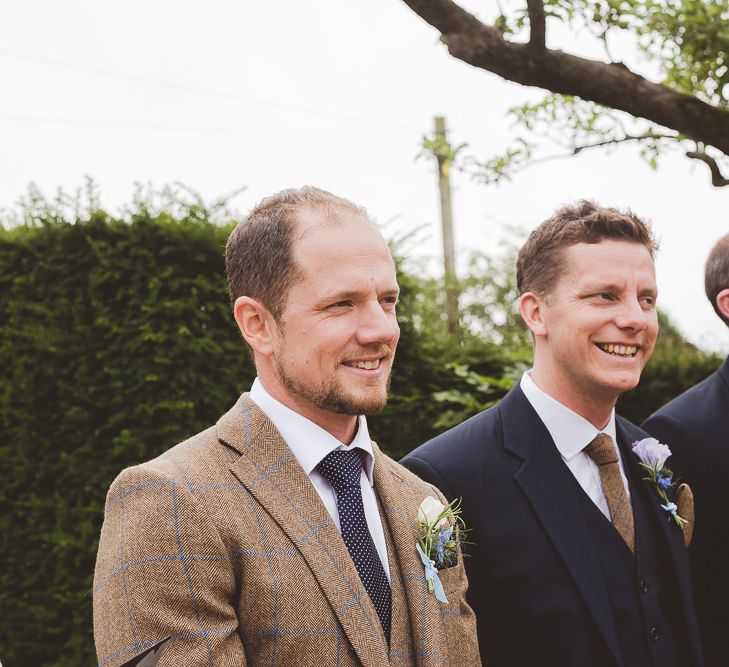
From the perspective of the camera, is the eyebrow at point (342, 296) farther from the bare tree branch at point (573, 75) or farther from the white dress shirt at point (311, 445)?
the bare tree branch at point (573, 75)

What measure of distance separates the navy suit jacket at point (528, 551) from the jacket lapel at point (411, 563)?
544mm

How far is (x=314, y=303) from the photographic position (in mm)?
2244

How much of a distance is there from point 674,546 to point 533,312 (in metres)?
1.00

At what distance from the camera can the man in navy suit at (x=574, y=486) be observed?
113 inches

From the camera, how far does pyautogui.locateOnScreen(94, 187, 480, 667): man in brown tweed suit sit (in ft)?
6.28

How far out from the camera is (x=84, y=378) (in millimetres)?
5207

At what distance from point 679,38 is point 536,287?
3.24 meters

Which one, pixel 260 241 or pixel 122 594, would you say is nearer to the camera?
pixel 122 594

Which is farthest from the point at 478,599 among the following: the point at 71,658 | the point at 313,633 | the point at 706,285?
the point at 71,658

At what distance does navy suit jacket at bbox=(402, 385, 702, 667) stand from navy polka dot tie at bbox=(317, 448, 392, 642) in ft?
2.65

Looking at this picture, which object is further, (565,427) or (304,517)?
(565,427)

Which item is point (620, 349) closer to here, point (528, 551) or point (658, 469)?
point (658, 469)

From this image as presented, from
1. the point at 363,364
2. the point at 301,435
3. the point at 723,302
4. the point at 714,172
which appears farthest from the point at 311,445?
the point at 714,172

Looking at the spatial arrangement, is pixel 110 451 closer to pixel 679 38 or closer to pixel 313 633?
pixel 313 633
